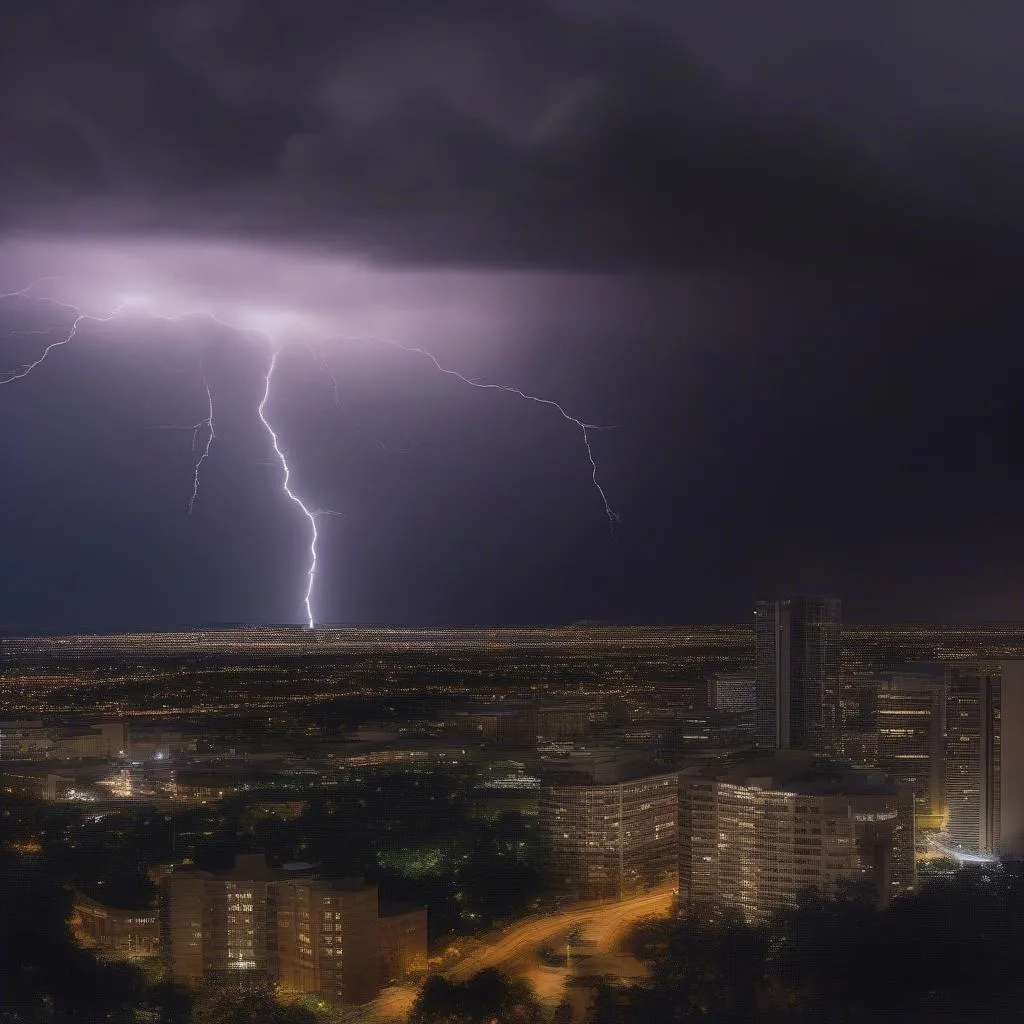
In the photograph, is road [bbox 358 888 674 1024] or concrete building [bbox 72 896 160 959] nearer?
road [bbox 358 888 674 1024]

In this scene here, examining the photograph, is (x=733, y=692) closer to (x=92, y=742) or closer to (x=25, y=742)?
(x=92, y=742)

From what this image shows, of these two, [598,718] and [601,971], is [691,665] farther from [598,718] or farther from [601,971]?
[601,971]

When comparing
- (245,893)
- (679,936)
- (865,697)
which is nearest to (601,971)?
(679,936)

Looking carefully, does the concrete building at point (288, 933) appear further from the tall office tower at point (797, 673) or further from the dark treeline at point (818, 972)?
the tall office tower at point (797, 673)

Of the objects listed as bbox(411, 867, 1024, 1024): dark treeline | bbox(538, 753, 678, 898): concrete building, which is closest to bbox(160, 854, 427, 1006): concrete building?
bbox(411, 867, 1024, 1024): dark treeline

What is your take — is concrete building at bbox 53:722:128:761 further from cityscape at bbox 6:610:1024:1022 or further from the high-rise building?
the high-rise building

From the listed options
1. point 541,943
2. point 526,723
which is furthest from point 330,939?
point 526,723
